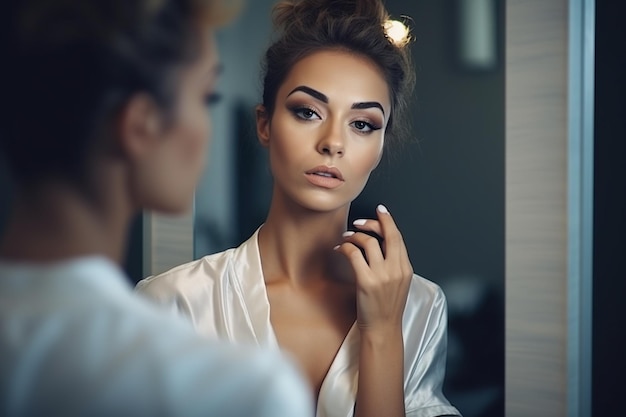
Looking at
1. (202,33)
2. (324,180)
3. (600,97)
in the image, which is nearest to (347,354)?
(324,180)

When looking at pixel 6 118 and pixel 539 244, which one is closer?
pixel 6 118

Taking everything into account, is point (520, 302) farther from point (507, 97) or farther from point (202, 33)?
point (202, 33)

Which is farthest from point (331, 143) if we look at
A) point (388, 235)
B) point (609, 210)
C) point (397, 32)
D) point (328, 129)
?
point (609, 210)

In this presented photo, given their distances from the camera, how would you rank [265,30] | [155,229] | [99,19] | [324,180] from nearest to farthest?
[99,19]
[324,180]
[265,30]
[155,229]

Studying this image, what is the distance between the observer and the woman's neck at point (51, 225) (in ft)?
1.52

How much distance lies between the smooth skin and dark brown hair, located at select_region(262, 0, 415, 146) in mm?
23

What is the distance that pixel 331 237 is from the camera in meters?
1.18

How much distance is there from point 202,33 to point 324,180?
594 mm

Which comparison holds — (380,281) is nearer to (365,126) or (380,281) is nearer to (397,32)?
(365,126)

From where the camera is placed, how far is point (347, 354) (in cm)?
109

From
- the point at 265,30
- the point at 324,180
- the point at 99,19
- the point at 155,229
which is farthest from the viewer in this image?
the point at 155,229

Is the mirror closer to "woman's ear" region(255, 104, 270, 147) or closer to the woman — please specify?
"woman's ear" region(255, 104, 270, 147)

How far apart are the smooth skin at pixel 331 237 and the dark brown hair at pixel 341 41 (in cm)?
2

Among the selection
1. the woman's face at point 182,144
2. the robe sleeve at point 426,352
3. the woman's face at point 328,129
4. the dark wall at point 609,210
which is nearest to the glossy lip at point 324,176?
the woman's face at point 328,129
